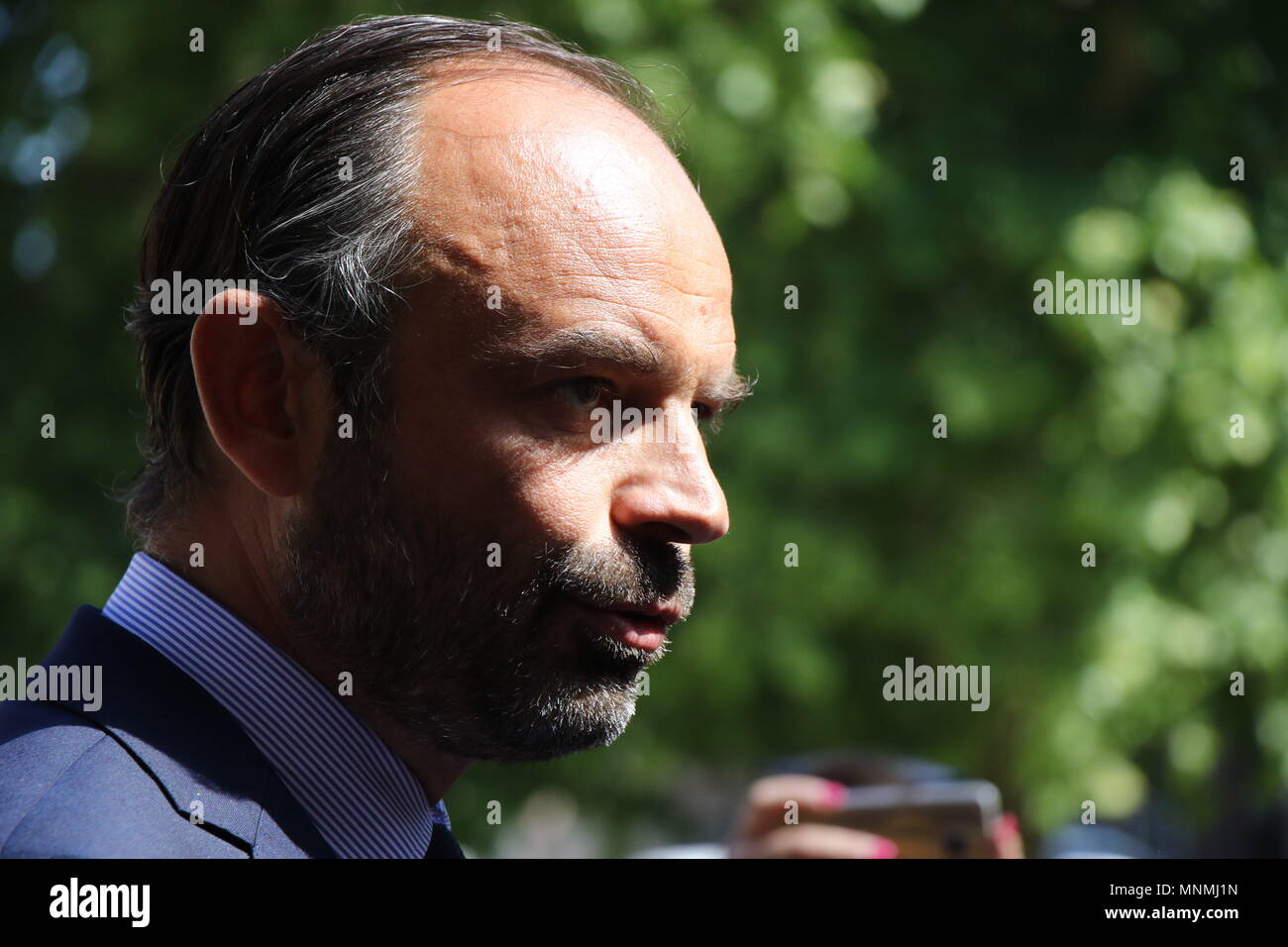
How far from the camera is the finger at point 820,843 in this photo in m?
2.99

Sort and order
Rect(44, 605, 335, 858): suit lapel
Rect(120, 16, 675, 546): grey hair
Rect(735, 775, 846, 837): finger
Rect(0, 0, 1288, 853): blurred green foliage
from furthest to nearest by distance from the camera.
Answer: Rect(0, 0, 1288, 853): blurred green foliage < Rect(735, 775, 846, 837): finger < Rect(120, 16, 675, 546): grey hair < Rect(44, 605, 335, 858): suit lapel

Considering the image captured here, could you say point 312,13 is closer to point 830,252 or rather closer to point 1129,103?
point 830,252

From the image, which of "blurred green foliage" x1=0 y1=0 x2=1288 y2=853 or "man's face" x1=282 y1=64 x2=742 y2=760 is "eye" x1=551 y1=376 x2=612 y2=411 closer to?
"man's face" x1=282 y1=64 x2=742 y2=760

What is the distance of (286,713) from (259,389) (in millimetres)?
417

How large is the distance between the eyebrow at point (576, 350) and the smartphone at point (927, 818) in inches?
68.5

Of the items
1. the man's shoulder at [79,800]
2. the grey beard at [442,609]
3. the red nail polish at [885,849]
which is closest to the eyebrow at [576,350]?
the grey beard at [442,609]

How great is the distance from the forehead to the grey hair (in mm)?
55

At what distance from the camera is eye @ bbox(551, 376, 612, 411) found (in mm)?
1692

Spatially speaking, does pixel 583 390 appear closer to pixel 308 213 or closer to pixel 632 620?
pixel 632 620

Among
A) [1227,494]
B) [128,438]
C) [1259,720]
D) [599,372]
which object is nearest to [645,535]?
[599,372]

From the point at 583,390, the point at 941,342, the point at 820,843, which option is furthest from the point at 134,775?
the point at 941,342

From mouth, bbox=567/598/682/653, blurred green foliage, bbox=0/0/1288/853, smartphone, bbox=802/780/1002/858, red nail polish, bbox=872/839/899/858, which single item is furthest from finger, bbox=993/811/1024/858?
blurred green foliage, bbox=0/0/1288/853

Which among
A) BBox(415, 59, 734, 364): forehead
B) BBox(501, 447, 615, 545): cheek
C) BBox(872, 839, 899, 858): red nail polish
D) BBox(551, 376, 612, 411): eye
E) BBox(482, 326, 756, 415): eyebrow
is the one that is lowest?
BBox(872, 839, 899, 858): red nail polish

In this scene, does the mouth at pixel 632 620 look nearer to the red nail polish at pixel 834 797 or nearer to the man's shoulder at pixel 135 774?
the man's shoulder at pixel 135 774
